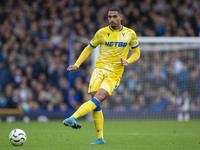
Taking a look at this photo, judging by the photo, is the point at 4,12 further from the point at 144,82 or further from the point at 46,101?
the point at 144,82

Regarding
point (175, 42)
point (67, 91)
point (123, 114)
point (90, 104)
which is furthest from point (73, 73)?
point (90, 104)

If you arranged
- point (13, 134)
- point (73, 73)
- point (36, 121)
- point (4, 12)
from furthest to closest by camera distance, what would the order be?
point (4, 12)
point (73, 73)
point (36, 121)
point (13, 134)

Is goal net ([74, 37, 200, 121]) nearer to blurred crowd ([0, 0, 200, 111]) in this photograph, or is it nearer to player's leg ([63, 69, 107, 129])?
blurred crowd ([0, 0, 200, 111])

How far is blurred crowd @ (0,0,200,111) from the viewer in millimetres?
17391

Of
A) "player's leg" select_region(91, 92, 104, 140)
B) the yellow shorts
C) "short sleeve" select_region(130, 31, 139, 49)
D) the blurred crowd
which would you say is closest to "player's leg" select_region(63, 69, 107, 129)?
the yellow shorts

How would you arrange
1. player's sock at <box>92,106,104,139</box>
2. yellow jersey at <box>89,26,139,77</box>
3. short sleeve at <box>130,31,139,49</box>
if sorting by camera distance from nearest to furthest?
1. player's sock at <box>92,106,104,139</box>
2. yellow jersey at <box>89,26,139,77</box>
3. short sleeve at <box>130,31,139,49</box>

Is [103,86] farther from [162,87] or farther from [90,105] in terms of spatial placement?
[162,87]

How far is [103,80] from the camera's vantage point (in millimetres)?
8203

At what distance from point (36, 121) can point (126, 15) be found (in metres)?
7.16

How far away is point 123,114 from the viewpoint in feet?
57.7

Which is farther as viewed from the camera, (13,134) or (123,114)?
(123,114)

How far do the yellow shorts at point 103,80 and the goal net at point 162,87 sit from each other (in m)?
8.85

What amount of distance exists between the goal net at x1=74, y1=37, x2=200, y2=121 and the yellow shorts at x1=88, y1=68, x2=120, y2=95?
8.85 metres

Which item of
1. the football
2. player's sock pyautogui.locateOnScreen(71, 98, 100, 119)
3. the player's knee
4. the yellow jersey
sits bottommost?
the football
